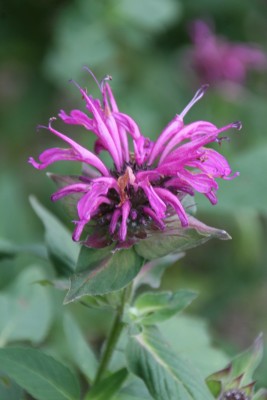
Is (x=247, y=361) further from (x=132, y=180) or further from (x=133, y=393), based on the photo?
(x=132, y=180)

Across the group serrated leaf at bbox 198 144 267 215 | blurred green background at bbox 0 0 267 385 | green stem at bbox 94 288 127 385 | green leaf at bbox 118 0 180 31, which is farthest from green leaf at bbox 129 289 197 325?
green leaf at bbox 118 0 180 31

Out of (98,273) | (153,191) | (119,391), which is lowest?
(119,391)

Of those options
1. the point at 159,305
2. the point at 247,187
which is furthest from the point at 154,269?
the point at 247,187

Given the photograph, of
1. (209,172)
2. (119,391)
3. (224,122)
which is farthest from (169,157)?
(224,122)

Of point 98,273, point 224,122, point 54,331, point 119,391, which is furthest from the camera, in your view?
point 224,122

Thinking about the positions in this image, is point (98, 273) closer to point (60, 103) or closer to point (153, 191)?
point (153, 191)
